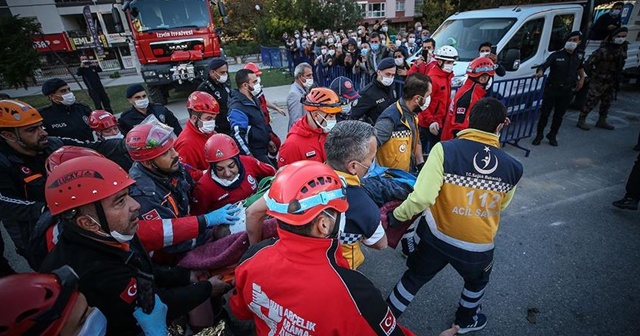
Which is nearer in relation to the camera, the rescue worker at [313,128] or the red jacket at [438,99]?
the rescue worker at [313,128]

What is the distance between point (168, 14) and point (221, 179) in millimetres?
10505

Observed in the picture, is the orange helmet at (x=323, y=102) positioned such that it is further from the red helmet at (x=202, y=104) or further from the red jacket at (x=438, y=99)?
the red jacket at (x=438, y=99)

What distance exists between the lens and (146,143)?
2.22 meters

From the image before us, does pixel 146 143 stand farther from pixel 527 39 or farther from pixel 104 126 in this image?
pixel 527 39

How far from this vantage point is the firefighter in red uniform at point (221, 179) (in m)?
2.54

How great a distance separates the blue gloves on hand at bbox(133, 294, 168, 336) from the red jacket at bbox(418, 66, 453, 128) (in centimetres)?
470

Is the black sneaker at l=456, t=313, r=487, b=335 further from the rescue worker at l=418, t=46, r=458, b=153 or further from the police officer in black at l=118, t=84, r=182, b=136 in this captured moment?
the police officer in black at l=118, t=84, r=182, b=136

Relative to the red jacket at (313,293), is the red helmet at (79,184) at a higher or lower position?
higher

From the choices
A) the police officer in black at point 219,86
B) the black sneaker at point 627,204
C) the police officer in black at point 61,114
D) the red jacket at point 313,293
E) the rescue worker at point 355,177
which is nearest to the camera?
the red jacket at point 313,293

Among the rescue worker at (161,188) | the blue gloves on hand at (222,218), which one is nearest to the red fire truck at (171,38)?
the rescue worker at (161,188)

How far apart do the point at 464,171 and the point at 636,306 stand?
8.21ft

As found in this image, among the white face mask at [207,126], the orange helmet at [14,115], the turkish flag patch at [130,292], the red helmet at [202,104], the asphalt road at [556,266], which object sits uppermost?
the orange helmet at [14,115]

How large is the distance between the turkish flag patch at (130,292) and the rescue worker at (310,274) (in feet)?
2.06

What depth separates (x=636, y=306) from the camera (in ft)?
9.34
